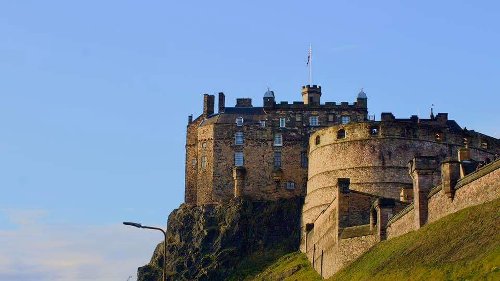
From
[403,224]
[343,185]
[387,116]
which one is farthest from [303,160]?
[403,224]

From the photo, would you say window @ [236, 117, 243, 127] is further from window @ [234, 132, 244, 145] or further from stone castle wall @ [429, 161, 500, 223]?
stone castle wall @ [429, 161, 500, 223]

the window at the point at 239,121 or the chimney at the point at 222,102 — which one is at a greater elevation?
the chimney at the point at 222,102

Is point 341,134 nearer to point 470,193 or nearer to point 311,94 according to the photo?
point 311,94

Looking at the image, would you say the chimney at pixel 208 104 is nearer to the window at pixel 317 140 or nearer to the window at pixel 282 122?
the window at pixel 282 122

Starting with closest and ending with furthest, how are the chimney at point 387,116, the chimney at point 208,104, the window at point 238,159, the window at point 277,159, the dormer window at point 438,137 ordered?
the dormer window at point 438,137
the chimney at point 387,116
the window at point 277,159
the window at point 238,159
the chimney at point 208,104

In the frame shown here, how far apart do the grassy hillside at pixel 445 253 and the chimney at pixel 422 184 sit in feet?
3.99

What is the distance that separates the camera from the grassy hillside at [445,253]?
36844 millimetres

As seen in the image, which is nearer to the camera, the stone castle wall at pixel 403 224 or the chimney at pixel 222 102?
the stone castle wall at pixel 403 224

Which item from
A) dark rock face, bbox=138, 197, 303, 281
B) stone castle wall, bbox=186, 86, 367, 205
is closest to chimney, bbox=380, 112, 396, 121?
stone castle wall, bbox=186, 86, 367, 205

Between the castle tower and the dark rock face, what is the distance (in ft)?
35.3

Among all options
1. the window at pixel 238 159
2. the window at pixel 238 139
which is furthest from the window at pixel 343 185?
the window at pixel 238 139

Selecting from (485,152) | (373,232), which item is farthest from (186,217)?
(373,232)

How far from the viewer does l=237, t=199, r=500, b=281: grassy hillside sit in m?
36.8

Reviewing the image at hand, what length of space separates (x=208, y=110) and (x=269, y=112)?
6624mm
